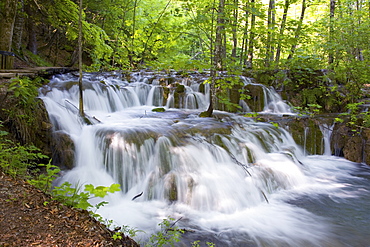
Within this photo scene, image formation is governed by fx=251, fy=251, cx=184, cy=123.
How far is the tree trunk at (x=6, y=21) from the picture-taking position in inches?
288

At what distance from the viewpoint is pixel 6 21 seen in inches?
290

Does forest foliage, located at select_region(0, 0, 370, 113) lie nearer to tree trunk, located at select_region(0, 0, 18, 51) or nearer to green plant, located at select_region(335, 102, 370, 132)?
tree trunk, located at select_region(0, 0, 18, 51)

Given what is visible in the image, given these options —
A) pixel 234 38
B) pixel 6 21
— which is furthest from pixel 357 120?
pixel 6 21

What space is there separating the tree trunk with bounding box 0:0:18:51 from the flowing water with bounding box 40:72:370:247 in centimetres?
175

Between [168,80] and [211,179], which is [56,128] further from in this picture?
[168,80]

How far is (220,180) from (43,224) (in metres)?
3.44

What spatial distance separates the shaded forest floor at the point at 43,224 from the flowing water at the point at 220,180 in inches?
52.8

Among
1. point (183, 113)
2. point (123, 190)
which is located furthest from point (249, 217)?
point (183, 113)

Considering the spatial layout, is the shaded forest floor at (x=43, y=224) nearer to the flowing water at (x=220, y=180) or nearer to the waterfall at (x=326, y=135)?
the flowing water at (x=220, y=180)

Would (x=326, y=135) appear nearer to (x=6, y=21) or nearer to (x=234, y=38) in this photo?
(x=234, y=38)

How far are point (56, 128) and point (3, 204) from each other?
348 cm

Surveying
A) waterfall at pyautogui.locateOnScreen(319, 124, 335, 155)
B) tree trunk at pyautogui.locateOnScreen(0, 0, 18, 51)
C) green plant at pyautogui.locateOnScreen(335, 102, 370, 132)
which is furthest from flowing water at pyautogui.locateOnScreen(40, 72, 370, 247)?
tree trunk at pyautogui.locateOnScreen(0, 0, 18, 51)

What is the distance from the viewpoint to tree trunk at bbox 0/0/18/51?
7.32 m

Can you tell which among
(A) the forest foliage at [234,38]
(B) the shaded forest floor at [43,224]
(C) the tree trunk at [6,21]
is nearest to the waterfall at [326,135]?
(A) the forest foliage at [234,38]
